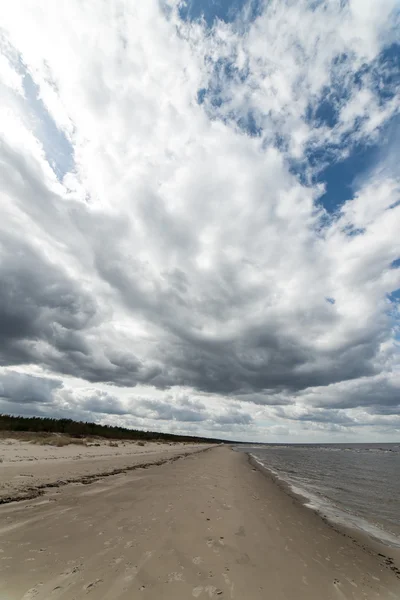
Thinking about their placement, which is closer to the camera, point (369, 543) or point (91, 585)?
point (91, 585)

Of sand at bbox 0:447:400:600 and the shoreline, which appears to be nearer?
sand at bbox 0:447:400:600

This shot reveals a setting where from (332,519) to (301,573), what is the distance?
7970 mm

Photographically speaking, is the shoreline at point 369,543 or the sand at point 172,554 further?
the shoreline at point 369,543

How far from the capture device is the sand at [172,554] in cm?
477

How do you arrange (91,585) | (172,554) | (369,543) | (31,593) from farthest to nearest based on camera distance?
(369,543) < (172,554) < (91,585) < (31,593)

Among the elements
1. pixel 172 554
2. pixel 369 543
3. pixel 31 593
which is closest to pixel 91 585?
pixel 31 593

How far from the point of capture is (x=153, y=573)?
519cm

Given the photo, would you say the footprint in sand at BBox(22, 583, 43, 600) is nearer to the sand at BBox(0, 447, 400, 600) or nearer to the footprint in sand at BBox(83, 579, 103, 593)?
the sand at BBox(0, 447, 400, 600)

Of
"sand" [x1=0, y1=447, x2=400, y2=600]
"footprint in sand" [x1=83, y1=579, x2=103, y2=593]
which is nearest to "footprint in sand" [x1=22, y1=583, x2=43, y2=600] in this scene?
"sand" [x1=0, y1=447, x2=400, y2=600]

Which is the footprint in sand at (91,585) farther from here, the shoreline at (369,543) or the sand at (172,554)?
the shoreline at (369,543)

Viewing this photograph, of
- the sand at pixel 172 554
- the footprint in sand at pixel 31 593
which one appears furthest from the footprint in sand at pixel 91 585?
the footprint in sand at pixel 31 593

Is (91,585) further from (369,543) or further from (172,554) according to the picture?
(369,543)

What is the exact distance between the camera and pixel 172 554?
19.9 ft

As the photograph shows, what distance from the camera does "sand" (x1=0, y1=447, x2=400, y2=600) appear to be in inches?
188
